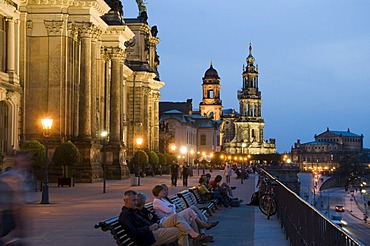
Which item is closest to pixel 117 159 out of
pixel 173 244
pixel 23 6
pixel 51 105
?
pixel 51 105

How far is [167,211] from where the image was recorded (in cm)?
1720

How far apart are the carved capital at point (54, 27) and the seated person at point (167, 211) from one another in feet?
112

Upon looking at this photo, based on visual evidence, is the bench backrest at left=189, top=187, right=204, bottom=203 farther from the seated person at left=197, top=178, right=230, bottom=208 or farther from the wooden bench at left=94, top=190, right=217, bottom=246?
the wooden bench at left=94, top=190, right=217, bottom=246

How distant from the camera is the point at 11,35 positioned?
4641 cm

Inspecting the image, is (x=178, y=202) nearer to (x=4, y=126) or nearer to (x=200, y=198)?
(x=200, y=198)

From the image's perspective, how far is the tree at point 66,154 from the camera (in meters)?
47.4

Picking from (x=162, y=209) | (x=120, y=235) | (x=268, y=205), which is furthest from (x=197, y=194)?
(x=120, y=235)

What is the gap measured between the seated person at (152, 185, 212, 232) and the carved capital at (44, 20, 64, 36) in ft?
112

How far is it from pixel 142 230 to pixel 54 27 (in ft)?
123

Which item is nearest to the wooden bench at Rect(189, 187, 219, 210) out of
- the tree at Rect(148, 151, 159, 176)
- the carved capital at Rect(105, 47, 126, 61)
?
the carved capital at Rect(105, 47, 126, 61)

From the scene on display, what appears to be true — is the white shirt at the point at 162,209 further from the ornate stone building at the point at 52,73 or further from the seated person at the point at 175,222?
the ornate stone building at the point at 52,73

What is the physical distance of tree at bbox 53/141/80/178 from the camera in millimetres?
47438

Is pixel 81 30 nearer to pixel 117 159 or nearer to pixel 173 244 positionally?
pixel 117 159

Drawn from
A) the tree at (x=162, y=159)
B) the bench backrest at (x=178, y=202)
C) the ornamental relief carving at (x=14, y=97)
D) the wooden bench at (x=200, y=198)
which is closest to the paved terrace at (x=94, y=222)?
the wooden bench at (x=200, y=198)
